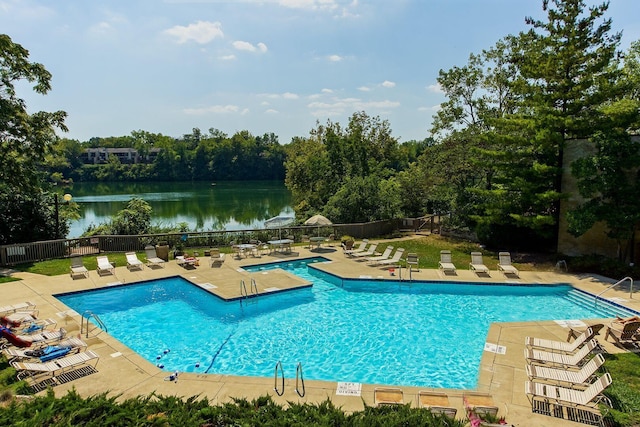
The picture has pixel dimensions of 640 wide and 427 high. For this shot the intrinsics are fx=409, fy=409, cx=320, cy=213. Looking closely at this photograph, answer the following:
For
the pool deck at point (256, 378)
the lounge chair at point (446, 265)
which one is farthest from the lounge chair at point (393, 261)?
the lounge chair at point (446, 265)

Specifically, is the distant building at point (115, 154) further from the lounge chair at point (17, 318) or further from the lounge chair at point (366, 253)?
the lounge chair at point (17, 318)

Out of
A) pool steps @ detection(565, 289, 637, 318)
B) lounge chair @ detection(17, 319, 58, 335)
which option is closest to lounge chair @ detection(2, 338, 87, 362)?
lounge chair @ detection(17, 319, 58, 335)

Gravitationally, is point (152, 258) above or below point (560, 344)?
above

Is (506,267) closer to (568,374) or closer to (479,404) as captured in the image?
(568,374)

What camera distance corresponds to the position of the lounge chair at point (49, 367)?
7.48 meters

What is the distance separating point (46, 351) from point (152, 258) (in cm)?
893

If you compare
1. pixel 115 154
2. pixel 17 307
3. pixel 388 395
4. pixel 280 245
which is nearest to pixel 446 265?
pixel 280 245


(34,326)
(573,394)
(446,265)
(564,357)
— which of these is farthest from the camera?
(446,265)

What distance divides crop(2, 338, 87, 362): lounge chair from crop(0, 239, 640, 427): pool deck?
402mm

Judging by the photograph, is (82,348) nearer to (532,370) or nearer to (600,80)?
(532,370)

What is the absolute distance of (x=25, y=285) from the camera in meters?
13.8

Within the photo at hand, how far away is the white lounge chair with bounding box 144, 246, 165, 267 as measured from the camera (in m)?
16.8

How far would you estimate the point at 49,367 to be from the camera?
7520mm

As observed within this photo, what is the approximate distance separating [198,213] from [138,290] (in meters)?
33.0
